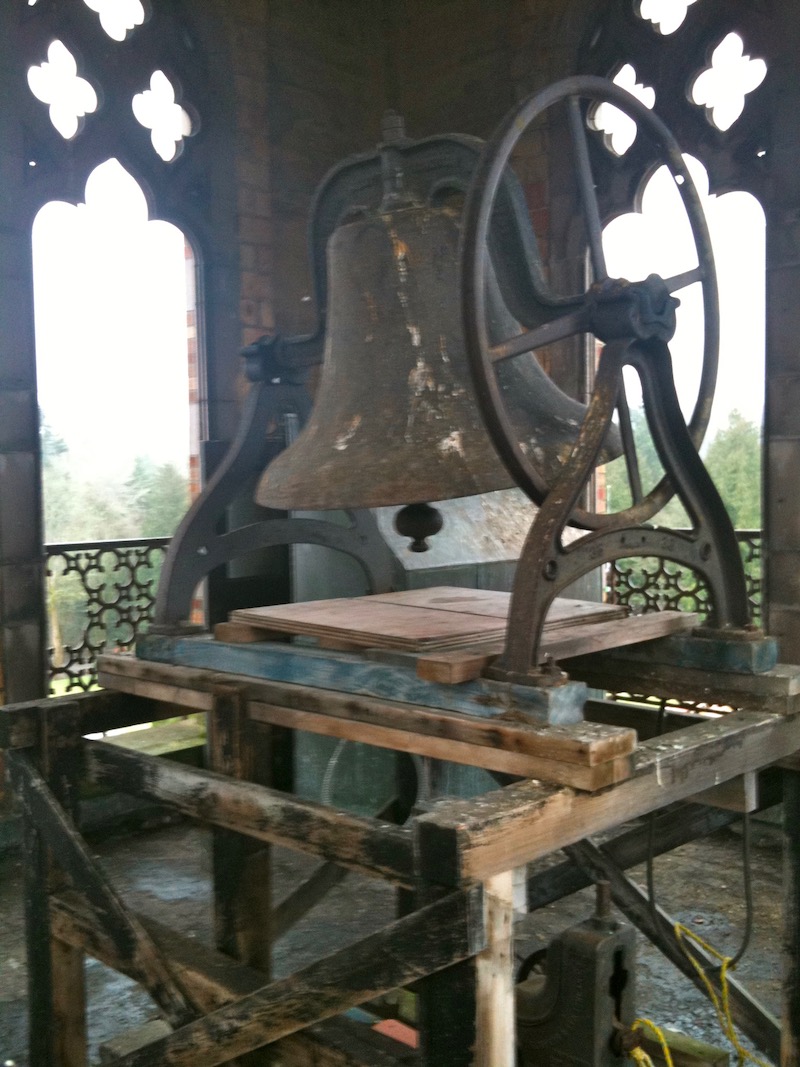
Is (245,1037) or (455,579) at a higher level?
(455,579)

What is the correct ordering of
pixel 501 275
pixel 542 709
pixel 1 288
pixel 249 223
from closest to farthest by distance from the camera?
pixel 542 709 < pixel 501 275 < pixel 1 288 < pixel 249 223

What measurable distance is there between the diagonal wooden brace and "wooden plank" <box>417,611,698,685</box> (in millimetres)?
785

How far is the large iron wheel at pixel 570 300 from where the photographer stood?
5.32 feet

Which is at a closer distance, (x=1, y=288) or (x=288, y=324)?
(x=1, y=288)

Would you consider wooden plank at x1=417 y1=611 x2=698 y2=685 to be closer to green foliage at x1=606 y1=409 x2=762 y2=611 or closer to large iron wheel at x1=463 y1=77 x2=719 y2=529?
large iron wheel at x1=463 y1=77 x2=719 y2=529

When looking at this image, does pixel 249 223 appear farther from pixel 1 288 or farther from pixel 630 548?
pixel 630 548

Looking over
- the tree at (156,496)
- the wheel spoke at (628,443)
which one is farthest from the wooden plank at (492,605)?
the tree at (156,496)

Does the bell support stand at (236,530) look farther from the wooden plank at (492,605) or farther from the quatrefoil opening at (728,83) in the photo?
the quatrefoil opening at (728,83)

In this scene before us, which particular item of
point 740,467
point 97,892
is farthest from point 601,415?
point 740,467

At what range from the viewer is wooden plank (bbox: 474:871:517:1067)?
1383mm

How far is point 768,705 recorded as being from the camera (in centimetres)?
196

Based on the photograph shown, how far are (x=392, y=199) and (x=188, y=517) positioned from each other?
2.81ft

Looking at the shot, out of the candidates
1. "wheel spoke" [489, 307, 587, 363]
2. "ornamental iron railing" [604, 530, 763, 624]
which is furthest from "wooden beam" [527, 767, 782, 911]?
"ornamental iron railing" [604, 530, 763, 624]

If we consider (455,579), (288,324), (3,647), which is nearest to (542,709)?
Result: (455,579)
